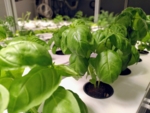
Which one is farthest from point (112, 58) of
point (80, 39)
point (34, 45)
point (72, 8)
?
point (72, 8)

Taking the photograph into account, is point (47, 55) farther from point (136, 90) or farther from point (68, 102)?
point (136, 90)

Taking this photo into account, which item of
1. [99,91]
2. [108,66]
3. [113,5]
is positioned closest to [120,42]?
[108,66]

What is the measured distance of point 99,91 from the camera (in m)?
0.46

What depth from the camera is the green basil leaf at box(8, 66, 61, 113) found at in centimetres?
21

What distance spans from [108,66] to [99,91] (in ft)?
0.45

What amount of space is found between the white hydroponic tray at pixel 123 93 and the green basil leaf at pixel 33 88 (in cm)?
21

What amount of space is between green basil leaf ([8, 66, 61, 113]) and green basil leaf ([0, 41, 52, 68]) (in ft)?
0.06

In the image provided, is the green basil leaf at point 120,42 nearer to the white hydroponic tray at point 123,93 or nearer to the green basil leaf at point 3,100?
the white hydroponic tray at point 123,93

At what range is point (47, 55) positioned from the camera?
0.24 meters

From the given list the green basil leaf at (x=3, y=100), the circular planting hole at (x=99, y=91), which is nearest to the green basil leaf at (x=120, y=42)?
the circular planting hole at (x=99, y=91)

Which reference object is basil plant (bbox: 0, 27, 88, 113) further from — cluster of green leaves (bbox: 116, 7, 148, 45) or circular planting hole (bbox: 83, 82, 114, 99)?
cluster of green leaves (bbox: 116, 7, 148, 45)

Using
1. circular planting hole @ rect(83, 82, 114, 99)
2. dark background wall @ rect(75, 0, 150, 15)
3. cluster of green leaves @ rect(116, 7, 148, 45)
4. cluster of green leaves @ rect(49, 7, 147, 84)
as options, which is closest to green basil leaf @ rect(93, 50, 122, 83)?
cluster of green leaves @ rect(49, 7, 147, 84)

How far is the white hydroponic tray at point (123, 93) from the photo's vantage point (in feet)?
1.34

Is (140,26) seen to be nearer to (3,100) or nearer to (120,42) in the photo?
(120,42)
